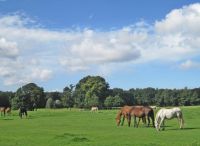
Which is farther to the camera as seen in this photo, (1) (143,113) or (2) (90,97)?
(2) (90,97)

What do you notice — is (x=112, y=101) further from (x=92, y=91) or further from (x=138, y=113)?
(x=138, y=113)

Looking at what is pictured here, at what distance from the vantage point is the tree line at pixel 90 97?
150225 mm

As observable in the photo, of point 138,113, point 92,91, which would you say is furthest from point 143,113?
point 92,91

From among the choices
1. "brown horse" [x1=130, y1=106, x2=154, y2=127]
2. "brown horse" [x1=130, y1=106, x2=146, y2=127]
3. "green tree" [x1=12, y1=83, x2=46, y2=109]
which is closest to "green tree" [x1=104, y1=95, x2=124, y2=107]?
"green tree" [x1=12, y1=83, x2=46, y2=109]

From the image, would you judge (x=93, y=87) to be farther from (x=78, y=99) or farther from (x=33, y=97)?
(x=33, y=97)

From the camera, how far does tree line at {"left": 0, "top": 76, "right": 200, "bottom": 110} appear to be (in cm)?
15023

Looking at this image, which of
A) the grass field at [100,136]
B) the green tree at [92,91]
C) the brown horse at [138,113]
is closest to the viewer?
the grass field at [100,136]

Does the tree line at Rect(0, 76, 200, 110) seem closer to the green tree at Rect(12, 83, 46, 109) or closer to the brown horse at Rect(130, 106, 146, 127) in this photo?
the green tree at Rect(12, 83, 46, 109)

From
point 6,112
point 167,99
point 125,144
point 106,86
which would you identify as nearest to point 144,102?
point 167,99

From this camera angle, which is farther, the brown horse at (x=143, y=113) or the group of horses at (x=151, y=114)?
the brown horse at (x=143, y=113)

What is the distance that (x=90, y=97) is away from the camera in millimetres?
150875

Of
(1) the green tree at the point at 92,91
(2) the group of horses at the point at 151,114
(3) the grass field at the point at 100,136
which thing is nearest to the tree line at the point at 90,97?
(1) the green tree at the point at 92,91

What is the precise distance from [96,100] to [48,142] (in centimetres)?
11996

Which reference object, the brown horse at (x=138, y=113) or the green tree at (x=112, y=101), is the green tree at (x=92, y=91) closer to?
the green tree at (x=112, y=101)
